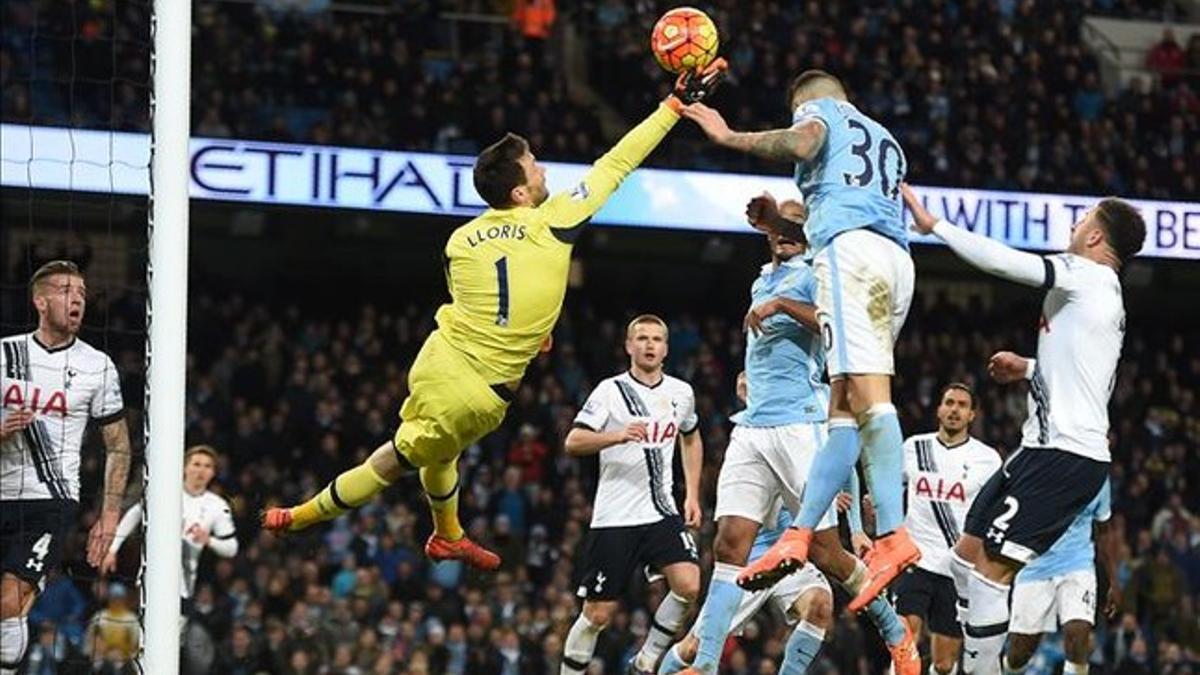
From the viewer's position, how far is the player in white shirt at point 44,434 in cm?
1154

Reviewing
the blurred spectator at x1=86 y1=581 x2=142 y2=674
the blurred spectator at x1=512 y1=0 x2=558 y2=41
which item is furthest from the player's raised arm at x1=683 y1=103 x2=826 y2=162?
the blurred spectator at x1=512 y1=0 x2=558 y2=41

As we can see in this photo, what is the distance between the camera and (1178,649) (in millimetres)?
21781

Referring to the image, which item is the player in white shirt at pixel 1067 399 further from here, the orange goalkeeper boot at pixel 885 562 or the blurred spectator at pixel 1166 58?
the blurred spectator at pixel 1166 58

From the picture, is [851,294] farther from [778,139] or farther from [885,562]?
[885,562]

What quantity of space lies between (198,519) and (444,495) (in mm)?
4169

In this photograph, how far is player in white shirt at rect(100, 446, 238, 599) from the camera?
1534 centimetres

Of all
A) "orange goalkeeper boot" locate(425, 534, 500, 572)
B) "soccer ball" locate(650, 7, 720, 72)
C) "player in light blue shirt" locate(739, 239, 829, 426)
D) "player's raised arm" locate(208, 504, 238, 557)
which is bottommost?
"player's raised arm" locate(208, 504, 238, 557)

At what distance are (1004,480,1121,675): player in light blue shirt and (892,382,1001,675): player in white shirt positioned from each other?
959mm

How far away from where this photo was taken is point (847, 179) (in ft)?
33.9

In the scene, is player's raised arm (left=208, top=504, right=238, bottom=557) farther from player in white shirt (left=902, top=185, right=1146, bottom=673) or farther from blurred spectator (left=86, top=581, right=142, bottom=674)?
player in white shirt (left=902, top=185, right=1146, bottom=673)

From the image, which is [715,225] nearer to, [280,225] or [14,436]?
[280,225]

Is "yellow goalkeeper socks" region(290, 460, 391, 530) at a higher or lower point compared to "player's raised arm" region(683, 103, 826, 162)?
lower

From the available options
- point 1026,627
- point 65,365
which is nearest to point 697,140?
point 1026,627

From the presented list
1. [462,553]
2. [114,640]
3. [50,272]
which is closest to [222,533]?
[114,640]
